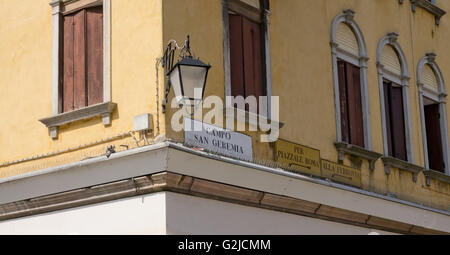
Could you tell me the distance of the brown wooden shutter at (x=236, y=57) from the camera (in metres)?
12.6

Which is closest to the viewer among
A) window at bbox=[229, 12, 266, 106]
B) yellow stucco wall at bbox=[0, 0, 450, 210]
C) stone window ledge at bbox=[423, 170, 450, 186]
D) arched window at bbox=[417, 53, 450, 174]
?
yellow stucco wall at bbox=[0, 0, 450, 210]

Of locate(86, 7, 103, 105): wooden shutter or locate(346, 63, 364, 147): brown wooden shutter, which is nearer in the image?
locate(86, 7, 103, 105): wooden shutter

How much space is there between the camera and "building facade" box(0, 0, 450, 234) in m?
11.3

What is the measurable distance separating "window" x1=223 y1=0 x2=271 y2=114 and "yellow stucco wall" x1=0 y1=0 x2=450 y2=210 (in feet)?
0.63

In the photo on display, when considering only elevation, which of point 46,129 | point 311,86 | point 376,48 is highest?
point 376,48

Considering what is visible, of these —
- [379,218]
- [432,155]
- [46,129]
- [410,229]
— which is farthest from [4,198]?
[432,155]

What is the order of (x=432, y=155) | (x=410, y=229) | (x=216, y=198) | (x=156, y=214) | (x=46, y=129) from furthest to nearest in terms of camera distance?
1. (x=432, y=155)
2. (x=410, y=229)
3. (x=46, y=129)
4. (x=216, y=198)
5. (x=156, y=214)

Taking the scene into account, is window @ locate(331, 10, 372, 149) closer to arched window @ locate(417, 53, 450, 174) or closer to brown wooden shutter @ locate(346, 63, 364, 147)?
brown wooden shutter @ locate(346, 63, 364, 147)

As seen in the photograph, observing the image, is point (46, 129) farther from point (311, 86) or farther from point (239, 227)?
point (311, 86)

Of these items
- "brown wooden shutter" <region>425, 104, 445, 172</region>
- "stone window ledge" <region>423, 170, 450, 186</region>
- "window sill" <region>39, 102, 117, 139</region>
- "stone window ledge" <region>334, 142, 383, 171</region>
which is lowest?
"stone window ledge" <region>423, 170, 450, 186</region>

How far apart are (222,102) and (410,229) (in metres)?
5.25

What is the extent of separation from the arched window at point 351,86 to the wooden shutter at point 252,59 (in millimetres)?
1967

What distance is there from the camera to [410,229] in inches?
615

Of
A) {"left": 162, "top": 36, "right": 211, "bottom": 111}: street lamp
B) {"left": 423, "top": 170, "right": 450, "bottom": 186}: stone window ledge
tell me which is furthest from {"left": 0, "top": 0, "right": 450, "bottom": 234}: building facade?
{"left": 423, "top": 170, "right": 450, "bottom": 186}: stone window ledge
